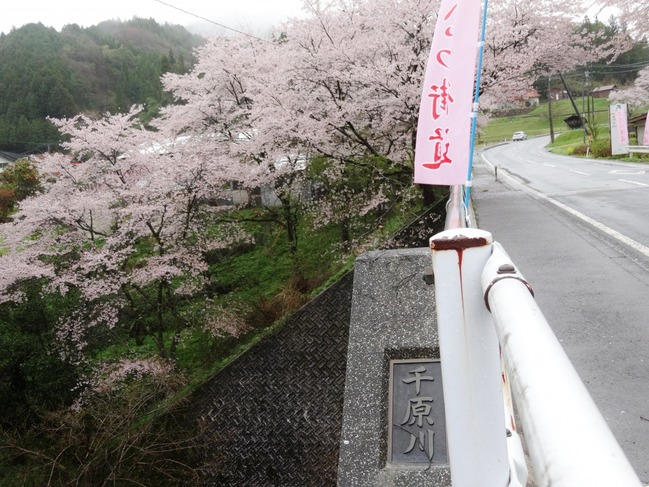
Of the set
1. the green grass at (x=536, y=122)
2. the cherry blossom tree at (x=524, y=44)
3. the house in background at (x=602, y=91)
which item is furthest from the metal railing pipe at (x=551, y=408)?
the house in background at (x=602, y=91)

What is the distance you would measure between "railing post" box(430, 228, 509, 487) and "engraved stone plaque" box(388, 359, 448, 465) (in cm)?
278

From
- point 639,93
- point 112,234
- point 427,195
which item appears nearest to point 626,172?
point 427,195

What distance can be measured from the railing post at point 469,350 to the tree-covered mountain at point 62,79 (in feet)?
128

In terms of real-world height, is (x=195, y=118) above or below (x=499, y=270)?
above

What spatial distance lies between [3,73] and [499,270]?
57602 mm

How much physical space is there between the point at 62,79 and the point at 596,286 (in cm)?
5042

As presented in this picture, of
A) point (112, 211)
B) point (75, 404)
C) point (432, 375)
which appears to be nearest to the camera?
point (432, 375)

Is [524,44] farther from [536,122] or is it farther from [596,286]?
[536,122]

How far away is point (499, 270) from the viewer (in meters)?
0.89

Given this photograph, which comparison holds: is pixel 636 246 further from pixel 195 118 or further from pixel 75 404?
pixel 195 118

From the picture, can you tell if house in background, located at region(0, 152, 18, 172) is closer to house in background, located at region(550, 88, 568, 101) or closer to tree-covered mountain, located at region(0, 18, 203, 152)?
tree-covered mountain, located at region(0, 18, 203, 152)

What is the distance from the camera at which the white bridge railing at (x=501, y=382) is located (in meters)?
0.54

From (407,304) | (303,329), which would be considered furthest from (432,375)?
(303,329)

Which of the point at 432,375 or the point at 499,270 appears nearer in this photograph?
the point at 499,270
